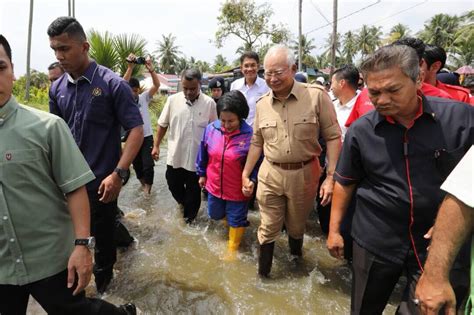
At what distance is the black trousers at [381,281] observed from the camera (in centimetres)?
167

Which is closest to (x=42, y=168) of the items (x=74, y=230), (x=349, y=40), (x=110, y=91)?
(x=74, y=230)

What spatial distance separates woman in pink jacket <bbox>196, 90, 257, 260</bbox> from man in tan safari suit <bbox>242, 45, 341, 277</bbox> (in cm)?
39

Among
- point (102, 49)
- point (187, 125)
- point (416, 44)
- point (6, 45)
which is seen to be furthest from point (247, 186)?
point (102, 49)

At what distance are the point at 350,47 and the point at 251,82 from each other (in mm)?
55941

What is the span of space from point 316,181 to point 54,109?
Answer: 2.30 m

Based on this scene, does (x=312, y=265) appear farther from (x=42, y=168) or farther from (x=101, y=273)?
(x=42, y=168)

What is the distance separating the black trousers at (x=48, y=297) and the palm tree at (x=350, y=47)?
189ft

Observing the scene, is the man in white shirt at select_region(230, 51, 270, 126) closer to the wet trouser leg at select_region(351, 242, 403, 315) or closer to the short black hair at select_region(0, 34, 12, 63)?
the wet trouser leg at select_region(351, 242, 403, 315)

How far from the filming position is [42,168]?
1626 mm

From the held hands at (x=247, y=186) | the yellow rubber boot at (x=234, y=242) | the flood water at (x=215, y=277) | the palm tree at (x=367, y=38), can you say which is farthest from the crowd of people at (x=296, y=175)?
the palm tree at (x=367, y=38)

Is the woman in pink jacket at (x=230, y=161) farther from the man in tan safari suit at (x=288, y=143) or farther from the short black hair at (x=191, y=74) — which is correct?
Answer: the short black hair at (x=191, y=74)

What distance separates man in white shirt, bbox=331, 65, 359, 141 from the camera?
12.3ft

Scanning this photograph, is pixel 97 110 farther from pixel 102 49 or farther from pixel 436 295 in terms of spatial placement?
pixel 102 49

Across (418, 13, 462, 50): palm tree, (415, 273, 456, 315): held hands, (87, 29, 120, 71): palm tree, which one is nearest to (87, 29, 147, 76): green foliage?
(87, 29, 120, 71): palm tree
